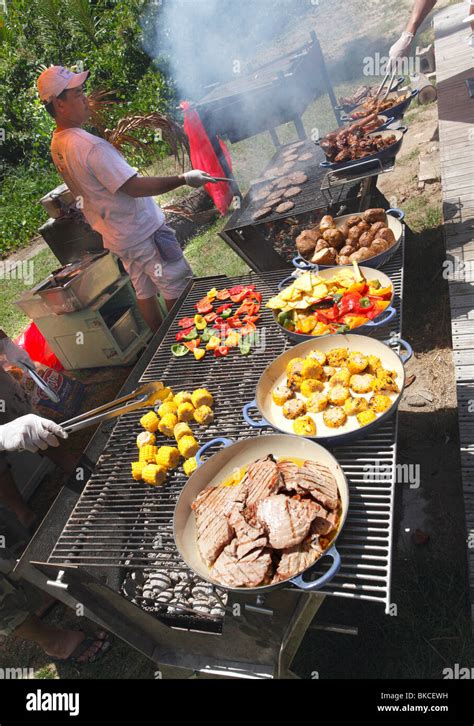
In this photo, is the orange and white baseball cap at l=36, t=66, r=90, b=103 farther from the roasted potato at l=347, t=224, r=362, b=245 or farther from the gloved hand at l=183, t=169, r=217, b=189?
the roasted potato at l=347, t=224, r=362, b=245

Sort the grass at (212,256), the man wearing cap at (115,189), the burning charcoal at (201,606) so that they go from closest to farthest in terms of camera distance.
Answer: the burning charcoal at (201,606), the man wearing cap at (115,189), the grass at (212,256)

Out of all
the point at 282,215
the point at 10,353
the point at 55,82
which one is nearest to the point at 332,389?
the point at 282,215

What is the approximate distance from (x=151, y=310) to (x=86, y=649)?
157 inches

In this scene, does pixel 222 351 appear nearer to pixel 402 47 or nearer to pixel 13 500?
pixel 13 500

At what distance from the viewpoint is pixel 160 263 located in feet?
19.5

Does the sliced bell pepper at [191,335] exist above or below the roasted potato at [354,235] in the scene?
below

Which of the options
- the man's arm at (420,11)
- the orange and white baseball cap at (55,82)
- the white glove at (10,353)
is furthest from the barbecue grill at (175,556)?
the man's arm at (420,11)

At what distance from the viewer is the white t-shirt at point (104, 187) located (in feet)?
16.3

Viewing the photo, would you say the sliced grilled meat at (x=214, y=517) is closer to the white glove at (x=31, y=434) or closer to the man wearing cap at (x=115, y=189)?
the white glove at (x=31, y=434)

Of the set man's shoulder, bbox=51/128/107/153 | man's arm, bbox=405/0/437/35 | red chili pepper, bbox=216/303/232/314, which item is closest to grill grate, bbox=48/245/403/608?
red chili pepper, bbox=216/303/232/314

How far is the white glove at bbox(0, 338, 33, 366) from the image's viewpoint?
5.36m

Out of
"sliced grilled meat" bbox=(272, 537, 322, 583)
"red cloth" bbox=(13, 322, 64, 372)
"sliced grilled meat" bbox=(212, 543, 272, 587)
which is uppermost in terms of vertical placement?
"sliced grilled meat" bbox=(212, 543, 272, 587)

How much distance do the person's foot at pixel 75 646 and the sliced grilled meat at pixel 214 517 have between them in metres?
2.16

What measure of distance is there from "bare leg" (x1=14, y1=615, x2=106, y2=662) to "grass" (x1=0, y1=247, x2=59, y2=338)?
704cm
